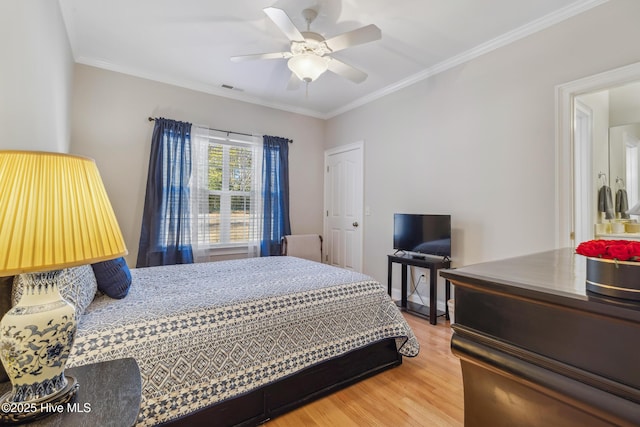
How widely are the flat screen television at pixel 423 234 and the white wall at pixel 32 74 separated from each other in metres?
3.24

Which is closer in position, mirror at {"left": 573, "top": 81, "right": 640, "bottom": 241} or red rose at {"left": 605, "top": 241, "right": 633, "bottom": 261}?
red rose at {"left": 605, "top": 241, "right": 633, "bottom": 261}

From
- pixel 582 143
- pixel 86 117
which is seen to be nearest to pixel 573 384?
pixel 582 143

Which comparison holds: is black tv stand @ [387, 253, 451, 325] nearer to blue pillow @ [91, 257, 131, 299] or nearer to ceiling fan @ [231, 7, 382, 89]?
ceiling fan @ [231, 7, 382, 89]

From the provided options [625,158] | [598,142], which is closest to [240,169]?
[598,142]

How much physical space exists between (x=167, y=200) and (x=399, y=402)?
3.19m

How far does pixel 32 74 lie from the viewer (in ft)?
5.51

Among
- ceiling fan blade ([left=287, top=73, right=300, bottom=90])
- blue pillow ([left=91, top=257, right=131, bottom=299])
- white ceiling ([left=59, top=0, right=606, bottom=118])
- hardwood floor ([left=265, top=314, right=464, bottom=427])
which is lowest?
hardwood floor ([left=265, top=314, right=464, bottom=427])

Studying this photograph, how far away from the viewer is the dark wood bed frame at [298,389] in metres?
1.49

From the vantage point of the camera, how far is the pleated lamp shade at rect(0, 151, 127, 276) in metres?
0.70

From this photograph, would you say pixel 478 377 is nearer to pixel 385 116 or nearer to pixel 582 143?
pixel 582 143

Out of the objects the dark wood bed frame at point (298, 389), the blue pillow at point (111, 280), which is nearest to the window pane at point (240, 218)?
the blue pillow at point (111, 280)


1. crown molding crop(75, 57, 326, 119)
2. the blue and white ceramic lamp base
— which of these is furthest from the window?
the blue and white ceramic lamp base

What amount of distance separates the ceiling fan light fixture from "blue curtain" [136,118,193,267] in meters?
1.96

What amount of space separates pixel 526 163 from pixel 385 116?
1.87 metres
